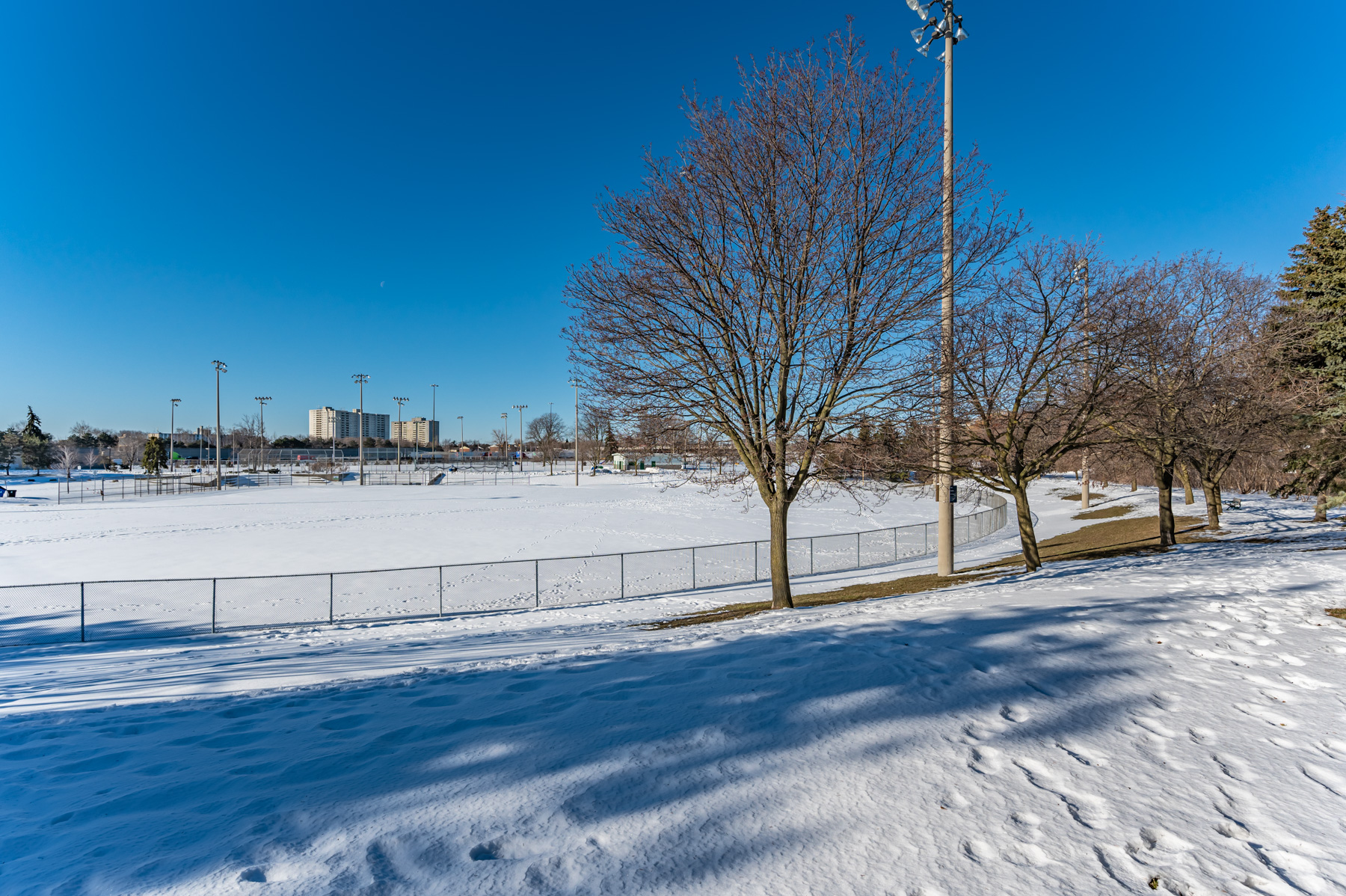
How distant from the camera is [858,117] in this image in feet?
A: 32.1

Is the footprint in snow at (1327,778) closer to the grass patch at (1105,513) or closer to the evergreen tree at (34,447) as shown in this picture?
the grass patch at (1105,513)

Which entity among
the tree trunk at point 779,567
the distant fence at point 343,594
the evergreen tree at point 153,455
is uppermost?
the evergreen tree at point 153,455

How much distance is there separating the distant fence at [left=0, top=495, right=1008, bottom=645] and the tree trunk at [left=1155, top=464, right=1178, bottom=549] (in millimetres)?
7773

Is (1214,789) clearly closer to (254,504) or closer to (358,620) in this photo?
(358,620)

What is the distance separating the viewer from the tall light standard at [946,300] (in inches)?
430

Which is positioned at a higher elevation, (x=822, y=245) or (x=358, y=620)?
(x=822, y=245)

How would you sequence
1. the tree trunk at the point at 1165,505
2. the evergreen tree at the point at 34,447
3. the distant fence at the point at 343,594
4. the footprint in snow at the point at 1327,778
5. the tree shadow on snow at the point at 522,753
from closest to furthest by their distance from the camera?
the tree shadow on snow at the point at 522,753, the footprint in snow at the point at 1327,778, the distant fence at the point at 343,594, the tree trunk at the point at 1165,505, the evergreen tree at the point at 34,447

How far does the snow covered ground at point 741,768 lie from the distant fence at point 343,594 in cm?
660

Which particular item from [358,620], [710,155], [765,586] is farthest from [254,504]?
[710,155]

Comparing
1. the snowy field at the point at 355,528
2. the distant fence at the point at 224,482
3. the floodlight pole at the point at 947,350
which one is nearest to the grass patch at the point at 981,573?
the floodlight pole at the point at 947,350

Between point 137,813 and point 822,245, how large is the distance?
10468mm

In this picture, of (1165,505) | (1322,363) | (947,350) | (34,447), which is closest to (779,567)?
(947,350)

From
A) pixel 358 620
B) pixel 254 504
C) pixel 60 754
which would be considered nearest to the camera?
pixel 60 754

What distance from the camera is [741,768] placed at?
12.5 ft
